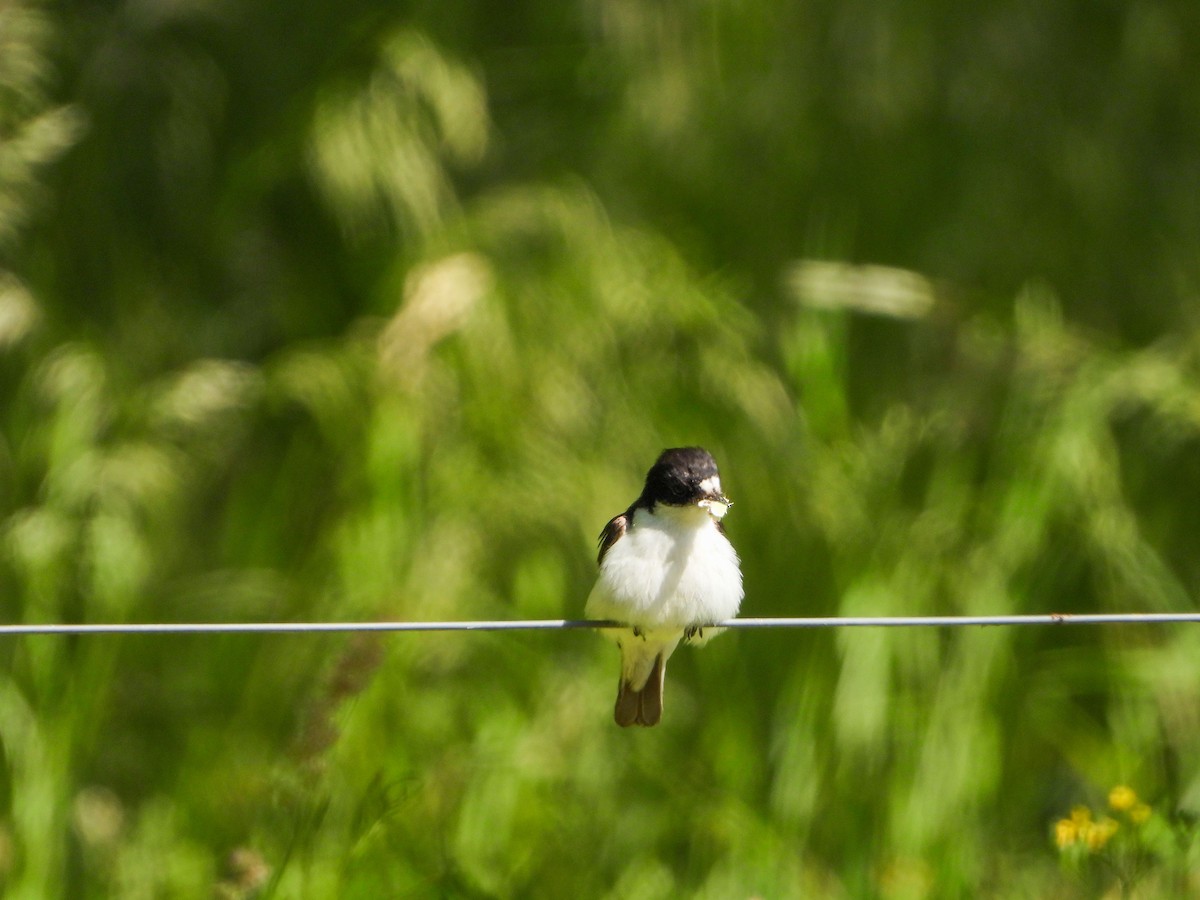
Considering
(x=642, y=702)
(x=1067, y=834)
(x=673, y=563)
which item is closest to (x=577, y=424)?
(x=642, y=702)

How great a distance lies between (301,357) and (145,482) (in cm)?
54

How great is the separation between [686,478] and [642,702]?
0.65 metres

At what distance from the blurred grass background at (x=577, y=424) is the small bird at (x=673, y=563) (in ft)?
1.68

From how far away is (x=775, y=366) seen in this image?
16.7 ft

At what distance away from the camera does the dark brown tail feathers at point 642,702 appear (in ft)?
11.8

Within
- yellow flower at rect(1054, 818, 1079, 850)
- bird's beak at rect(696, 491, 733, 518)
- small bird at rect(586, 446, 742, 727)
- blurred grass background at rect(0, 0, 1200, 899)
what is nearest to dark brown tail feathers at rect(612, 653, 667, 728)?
small bird at rect(586, 446, 742, 727)

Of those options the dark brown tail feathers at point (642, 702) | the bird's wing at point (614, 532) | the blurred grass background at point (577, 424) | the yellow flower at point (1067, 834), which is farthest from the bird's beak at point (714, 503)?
the yellow flower at point (1067, 834)

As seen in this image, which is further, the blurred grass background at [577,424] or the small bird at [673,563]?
the blurred grass background at [577,424]

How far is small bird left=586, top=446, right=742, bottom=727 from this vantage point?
321cm

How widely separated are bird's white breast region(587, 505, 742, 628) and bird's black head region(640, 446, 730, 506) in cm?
4

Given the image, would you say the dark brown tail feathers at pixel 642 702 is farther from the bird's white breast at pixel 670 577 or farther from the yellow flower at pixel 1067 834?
the yellow flower at pixel 1067 834

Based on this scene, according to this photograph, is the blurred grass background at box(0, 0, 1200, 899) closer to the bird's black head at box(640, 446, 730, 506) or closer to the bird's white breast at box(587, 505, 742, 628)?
the bird's white breast at box(587, 505, 742, 628)

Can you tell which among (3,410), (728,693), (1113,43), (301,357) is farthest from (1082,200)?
(3,410)

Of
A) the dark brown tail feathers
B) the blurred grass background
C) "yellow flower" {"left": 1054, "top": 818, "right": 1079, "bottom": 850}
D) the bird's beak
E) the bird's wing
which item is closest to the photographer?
"yellow flower" {"left": 1054, "top": 818, "right": 1079, "bottom": 850}
